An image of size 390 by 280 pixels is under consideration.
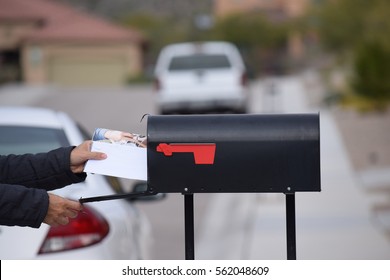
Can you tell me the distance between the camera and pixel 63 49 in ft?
184

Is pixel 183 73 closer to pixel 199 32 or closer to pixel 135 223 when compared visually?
pixel 135 223

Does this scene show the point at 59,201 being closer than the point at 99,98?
Yes

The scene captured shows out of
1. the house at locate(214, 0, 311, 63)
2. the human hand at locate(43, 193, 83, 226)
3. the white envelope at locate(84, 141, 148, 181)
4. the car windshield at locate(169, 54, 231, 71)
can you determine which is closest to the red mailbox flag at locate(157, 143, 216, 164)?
the white envelope at locate(84, 141, 148, 181)

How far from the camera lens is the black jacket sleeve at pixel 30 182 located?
4176mm

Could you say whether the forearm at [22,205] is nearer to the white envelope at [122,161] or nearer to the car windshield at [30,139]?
the white envelope at [122,161]

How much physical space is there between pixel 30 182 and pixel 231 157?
A: 900mm

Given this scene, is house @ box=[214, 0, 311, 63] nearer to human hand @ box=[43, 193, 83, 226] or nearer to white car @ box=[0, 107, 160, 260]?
white car @ box=[0, 107, 160, 260]

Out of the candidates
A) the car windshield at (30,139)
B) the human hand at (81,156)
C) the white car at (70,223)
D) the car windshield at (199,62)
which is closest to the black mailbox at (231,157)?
the human hand at (81,156)

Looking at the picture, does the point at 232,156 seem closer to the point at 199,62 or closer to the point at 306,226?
the point at 306,226

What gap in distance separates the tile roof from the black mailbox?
5013 centimetres

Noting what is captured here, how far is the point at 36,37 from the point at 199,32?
27.8 ft

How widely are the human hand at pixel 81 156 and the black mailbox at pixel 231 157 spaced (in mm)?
235

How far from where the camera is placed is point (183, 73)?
1045 inches
